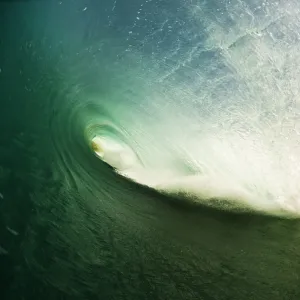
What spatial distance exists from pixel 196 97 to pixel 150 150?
639 millimetres

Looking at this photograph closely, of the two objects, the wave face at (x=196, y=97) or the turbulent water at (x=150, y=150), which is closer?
the turbulent water at (x=150, y=150)

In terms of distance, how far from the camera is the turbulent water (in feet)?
7.66

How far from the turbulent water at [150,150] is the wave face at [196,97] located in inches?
A: 0.4

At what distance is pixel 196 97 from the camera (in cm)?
340

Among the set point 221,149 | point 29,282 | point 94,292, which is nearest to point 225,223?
point 221,149

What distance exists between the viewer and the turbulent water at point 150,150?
2334mm

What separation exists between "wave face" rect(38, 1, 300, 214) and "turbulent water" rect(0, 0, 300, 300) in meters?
0.01

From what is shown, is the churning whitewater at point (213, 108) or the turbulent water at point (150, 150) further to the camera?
the churning whitewater at point (213, 108)

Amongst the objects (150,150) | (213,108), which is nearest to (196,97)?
(213,108)

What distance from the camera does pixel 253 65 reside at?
3.35 metres

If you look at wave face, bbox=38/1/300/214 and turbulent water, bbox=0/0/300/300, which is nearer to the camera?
turbulent water, bbox=0/0/300/300

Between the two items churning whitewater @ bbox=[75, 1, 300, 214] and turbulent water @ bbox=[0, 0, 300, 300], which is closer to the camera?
turbulent water @ bbox=[0, 0, 300, 300]

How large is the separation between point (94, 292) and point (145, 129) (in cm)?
150

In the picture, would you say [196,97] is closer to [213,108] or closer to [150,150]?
[213,108]
